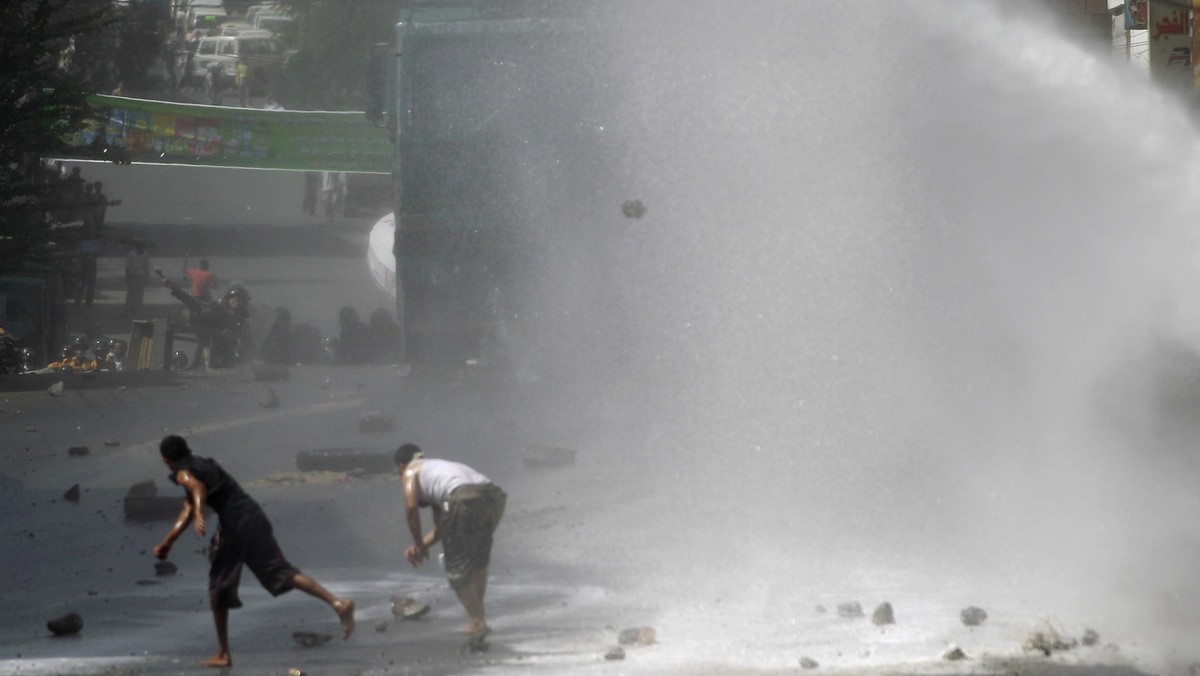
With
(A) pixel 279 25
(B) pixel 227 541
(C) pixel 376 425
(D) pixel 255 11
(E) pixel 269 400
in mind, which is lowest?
(B) pixel 227 541

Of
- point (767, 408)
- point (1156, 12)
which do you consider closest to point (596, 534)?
point (767, 408)

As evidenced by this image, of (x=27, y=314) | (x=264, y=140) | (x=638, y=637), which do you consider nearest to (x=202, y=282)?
(x=264, y=140)

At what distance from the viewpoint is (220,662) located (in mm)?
5621

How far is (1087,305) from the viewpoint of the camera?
8242mm

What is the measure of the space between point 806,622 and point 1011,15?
15.2ft

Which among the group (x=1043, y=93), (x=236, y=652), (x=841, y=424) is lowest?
(x=236, y=652)

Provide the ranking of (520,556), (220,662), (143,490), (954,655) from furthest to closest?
(143,490) < (520,556) < (220,662) < (954,655)

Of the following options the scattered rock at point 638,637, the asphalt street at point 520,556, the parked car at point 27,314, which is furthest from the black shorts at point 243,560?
the parked car at point 27,314

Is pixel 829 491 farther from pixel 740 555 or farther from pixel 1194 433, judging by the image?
pixel 1194 433

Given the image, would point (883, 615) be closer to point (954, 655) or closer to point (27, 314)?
point (954, 655)

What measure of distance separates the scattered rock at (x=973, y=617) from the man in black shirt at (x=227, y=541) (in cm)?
276

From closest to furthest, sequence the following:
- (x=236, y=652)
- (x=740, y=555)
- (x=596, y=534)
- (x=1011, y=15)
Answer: (x=236, y=652), (x=740, y=555), (x=596, y=534), (x=1011, y=15)

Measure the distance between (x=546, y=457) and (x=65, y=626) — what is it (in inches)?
161

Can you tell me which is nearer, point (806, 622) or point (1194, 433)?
point (806, 622)
